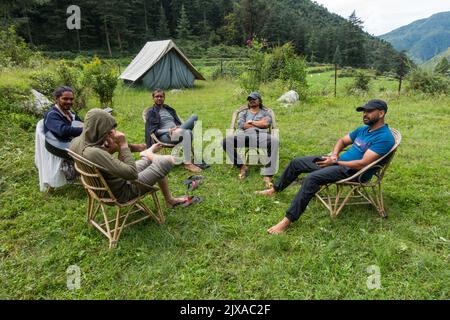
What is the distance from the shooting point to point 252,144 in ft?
15.6

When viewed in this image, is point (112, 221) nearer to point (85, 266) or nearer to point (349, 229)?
point (85, 266)

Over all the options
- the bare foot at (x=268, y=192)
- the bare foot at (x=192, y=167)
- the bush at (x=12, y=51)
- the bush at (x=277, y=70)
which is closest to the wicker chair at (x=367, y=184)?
the bare foot at (x=268, y=192)

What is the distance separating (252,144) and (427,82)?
414 inches

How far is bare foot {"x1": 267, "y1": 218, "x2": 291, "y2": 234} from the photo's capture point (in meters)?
3.36

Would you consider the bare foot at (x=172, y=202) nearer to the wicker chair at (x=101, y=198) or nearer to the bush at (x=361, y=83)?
the wicker chair at (x=101, y=198)

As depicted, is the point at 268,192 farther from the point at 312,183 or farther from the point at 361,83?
the point at 361,83

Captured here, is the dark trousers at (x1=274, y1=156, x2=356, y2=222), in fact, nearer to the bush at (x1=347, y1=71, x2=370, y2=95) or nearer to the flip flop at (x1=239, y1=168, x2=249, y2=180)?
the flip flop at (x1=239, y1=168, x2=249, y2=180)

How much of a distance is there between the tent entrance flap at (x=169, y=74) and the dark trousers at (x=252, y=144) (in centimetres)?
1209

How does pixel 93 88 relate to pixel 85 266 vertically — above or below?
above

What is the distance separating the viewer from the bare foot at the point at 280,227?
3.36 meters

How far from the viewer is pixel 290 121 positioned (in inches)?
320

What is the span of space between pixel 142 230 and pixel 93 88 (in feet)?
24.0

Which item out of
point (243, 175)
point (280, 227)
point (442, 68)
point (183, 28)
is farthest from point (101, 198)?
point (183, 28)
